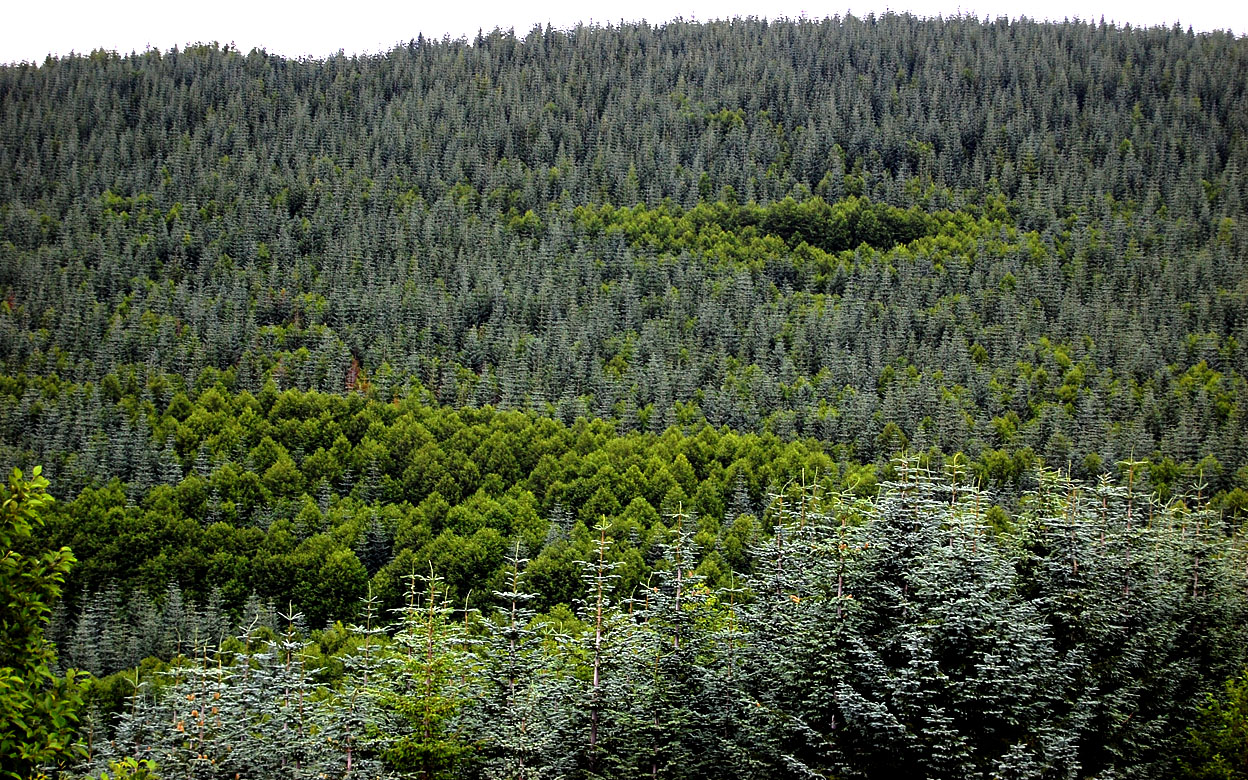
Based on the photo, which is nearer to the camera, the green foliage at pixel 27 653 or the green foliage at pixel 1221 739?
the green foliage at pixel 27 653

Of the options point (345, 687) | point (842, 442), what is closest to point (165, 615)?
point (345, 687)

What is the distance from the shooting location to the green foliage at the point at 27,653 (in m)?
20.3

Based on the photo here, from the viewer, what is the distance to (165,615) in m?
125

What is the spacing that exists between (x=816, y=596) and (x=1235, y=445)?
134 m

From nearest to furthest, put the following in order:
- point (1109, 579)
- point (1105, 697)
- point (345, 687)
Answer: point (1105, 697)
point (1109, 579)
point (345, 687)

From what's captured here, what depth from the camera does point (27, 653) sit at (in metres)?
21.3

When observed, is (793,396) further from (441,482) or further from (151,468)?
(151,468)

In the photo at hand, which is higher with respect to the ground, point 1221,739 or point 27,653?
point 27,653

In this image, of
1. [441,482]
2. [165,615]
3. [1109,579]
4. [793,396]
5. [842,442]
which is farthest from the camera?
[793,396]

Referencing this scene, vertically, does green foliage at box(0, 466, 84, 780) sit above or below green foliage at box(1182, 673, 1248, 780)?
above

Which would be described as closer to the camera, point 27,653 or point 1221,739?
point 27,653

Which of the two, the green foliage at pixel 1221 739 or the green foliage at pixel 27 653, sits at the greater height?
the green foliage at pixel 27 653

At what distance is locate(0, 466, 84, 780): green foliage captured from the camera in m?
20.3

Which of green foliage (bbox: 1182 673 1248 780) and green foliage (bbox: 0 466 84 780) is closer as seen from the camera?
green foliage (bbox: 0 466 84 780)
